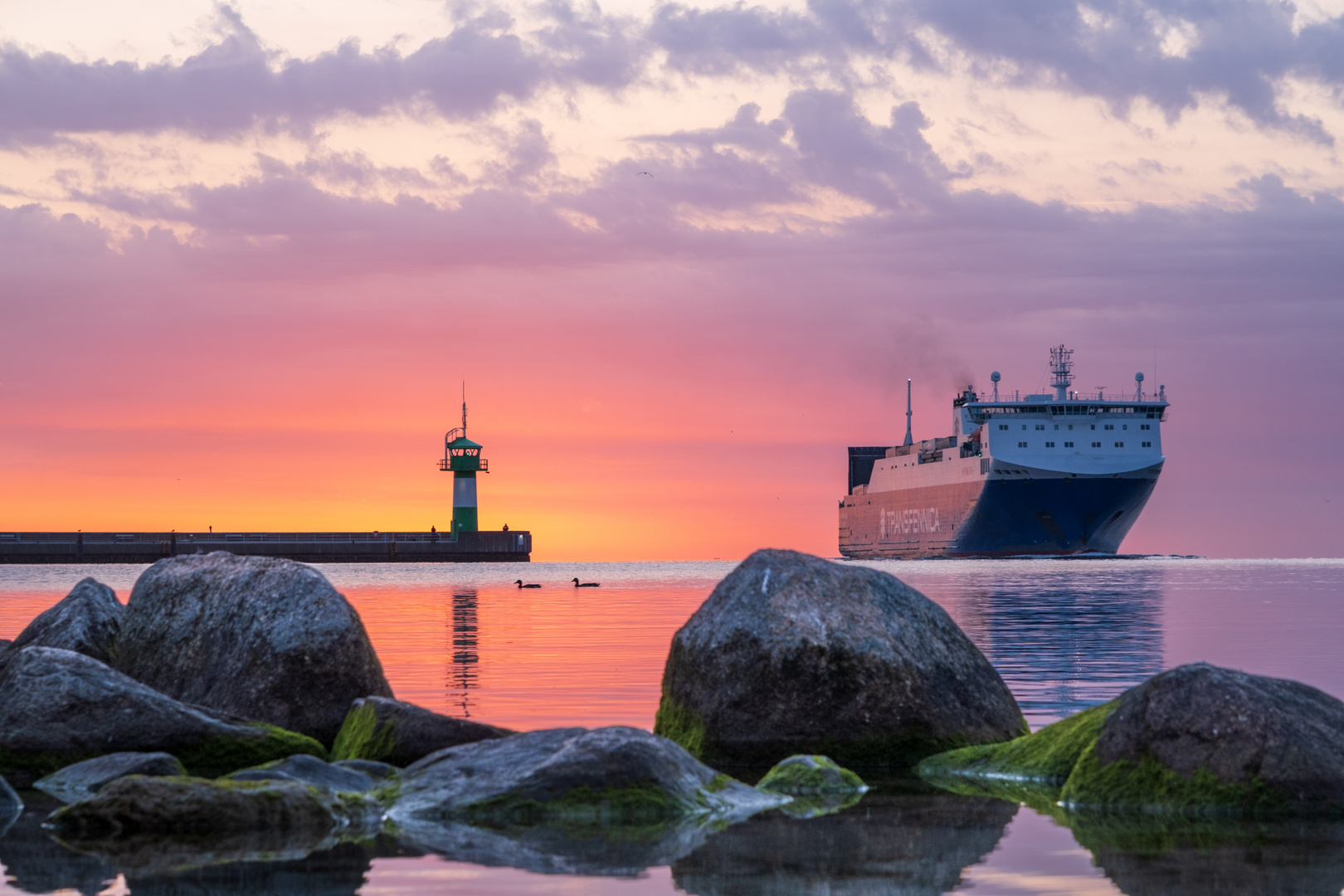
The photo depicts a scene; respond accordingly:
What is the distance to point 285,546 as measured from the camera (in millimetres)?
102500

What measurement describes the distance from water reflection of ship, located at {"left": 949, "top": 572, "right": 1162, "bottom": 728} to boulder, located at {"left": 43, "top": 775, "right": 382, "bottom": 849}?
6563mm

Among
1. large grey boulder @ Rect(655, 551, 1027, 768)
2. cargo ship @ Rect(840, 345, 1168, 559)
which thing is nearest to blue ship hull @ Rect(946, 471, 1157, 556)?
cargo ship @ Rect(840, 345, 1168, 559)

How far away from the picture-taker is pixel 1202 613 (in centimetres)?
2883

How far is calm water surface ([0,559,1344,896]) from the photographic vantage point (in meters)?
6.14

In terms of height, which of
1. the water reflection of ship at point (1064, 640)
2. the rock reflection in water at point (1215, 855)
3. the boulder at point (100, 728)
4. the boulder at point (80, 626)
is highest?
the boulder at point (80, 626)

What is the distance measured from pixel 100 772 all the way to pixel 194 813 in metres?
1.95

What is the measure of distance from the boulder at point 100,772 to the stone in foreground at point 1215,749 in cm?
525

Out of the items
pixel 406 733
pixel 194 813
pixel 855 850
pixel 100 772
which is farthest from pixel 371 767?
pixel 855 850

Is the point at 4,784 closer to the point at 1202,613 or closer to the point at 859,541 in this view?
the point at 1202,613

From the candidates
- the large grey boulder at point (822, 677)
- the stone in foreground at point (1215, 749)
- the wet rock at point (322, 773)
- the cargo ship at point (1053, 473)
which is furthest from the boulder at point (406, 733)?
the cargo ship at point (1053, 473)

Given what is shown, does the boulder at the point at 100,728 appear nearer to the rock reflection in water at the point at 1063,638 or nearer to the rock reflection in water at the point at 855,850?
the rock reflection in water at the point at 855,850

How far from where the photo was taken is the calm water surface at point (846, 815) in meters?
6.14

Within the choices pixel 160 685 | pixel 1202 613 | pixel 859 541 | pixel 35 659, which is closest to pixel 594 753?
pixel 35 659

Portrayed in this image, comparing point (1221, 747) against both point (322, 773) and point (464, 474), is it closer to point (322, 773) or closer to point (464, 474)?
point (322, 773)
